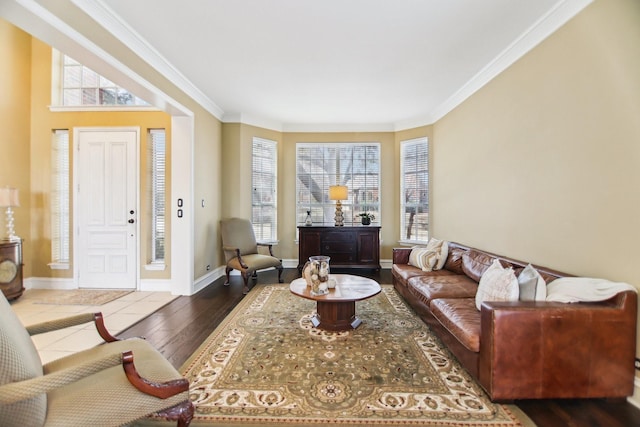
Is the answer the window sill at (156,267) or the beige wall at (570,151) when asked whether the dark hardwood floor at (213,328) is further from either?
the beige wall at (570,151)

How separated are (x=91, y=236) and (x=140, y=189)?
101cm

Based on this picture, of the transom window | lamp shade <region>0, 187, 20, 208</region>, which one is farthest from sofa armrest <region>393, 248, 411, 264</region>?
lamp shade <region>0, 187, 20, 208</region>

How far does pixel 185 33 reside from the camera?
8.53ft

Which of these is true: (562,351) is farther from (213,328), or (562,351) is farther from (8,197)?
(8,197)

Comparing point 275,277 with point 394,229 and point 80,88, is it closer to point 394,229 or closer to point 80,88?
point 394,229

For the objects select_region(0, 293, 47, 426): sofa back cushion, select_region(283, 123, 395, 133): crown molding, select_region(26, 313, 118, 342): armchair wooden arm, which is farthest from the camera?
select_region(283, 123, 395, 133): crown molding

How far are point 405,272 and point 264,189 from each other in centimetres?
309

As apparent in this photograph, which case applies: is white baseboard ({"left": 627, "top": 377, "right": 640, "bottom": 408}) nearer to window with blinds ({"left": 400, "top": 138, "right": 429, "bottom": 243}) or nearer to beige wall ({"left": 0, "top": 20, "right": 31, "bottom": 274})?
window with blinds ({"left": 400, "top": 138, "right": 429, "bottom": 243})

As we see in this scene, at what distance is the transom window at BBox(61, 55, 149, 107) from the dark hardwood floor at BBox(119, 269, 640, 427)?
10.1 feet

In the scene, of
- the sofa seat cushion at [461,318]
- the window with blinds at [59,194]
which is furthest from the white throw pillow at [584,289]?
the window with blinds at [59,194]

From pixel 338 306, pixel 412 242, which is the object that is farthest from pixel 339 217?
pixel 338 306

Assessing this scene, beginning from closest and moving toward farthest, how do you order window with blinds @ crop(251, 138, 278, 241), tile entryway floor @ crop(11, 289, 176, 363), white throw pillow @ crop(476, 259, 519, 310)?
white throw pillow @ crop(476, 259, 519, 310), tile entryway floor @ crop(11, 289, 176, 363), window with blinds @ crop(251, 138, 278, 241)

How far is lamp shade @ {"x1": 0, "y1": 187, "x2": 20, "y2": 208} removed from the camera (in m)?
3.39

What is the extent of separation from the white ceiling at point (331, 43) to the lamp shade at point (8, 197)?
8.22 ft
